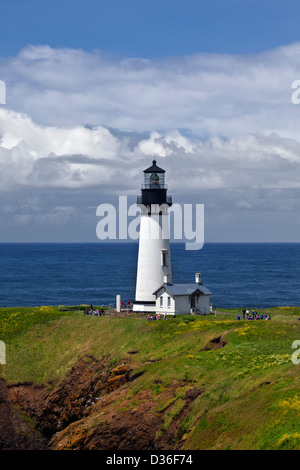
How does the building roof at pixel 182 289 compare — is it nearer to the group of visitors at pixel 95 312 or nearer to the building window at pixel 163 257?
the building window at pixel 163 257

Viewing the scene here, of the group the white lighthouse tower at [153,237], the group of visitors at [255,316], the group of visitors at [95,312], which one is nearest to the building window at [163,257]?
the white lighthouse tower at [153,237]

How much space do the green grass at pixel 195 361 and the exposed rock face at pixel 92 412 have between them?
57 cm

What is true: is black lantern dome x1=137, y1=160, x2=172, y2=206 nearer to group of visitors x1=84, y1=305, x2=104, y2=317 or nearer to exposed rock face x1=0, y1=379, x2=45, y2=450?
group of visitors x1=84, y1=305, x2=104, y2=317

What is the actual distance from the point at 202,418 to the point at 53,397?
20.6 metres

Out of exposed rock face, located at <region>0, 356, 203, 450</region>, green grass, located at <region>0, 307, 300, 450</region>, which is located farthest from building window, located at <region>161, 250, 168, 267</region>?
exposed rock face, located at <region>0, 356, 203, 450</region>

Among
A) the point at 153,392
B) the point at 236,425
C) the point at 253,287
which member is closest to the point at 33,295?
the point at 253,287

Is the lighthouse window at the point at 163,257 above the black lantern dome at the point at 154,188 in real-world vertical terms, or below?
below

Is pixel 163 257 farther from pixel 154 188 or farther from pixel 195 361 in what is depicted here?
pixel 195 361

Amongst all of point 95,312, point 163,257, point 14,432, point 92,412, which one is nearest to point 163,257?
point 163,257

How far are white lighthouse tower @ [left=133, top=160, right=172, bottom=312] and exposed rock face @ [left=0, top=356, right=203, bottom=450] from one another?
1264 centimetres

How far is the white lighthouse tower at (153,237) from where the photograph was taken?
67938mm

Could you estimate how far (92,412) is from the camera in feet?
163
